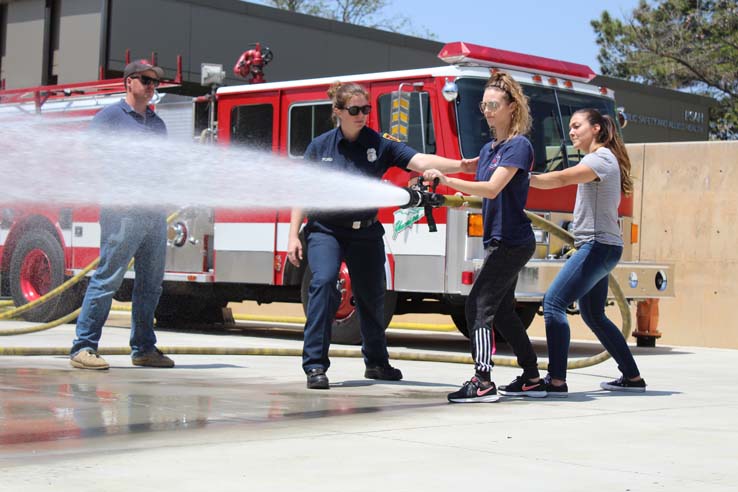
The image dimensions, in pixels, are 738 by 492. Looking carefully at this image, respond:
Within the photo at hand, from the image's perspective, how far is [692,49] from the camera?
127 feet

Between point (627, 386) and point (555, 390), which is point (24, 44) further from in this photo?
point (555, 390)

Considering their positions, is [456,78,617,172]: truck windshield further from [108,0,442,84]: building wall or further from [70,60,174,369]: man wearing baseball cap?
[108,0,442,84]: building wall

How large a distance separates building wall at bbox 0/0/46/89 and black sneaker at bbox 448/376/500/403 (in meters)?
18.0

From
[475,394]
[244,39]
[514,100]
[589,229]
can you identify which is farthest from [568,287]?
[244,39]

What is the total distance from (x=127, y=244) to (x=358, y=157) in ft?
5.80

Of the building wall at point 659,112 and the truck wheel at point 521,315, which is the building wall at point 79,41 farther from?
the building wall at point 659,112

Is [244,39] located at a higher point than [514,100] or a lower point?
higher

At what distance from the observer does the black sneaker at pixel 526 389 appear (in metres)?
7.44

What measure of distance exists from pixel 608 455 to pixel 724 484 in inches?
26.3

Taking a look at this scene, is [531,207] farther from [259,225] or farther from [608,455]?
[608,455]

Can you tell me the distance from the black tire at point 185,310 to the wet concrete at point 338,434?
555cm

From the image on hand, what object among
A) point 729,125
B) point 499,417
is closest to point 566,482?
point 499,417

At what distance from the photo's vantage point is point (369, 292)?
7875 mm

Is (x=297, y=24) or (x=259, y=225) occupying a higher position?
(x=297, y=24)
